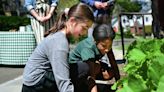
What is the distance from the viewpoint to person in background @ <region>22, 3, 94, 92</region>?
3.79 m

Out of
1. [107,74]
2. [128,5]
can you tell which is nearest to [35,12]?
[107,74]

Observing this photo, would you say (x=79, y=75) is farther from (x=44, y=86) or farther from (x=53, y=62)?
(x=53, y=62)

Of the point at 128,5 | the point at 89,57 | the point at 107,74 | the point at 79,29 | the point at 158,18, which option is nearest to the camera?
the point at 79,29

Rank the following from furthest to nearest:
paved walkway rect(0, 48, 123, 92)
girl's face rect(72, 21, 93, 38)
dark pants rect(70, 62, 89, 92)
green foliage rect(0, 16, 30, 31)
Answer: green foliage rect(0, 16, 30, 31)
paved walkway rect(0, 48, 123, 92)
dark pants rect(70, 62, 89, 92)
girl's face rect(72, 21, 93, 38)

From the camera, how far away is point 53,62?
12.6 ft

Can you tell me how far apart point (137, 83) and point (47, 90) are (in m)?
2.40

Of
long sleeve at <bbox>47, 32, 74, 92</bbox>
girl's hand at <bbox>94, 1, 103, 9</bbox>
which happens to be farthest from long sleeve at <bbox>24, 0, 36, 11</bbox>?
long sleeve at <bbox>47, 32, 74, 92</bbox>

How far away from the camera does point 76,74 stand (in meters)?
4.43

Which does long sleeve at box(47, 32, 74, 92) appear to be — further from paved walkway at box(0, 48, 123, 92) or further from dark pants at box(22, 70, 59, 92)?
paved walkway at box(0, 48, 123, 92)

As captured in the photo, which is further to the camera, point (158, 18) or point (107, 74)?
point (158, 18)

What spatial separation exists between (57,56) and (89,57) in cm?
89

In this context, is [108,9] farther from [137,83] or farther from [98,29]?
[137,83]

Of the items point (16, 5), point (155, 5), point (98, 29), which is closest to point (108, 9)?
point (155, 5)

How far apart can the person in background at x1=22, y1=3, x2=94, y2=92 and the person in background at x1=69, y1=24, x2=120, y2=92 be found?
0.91ft
